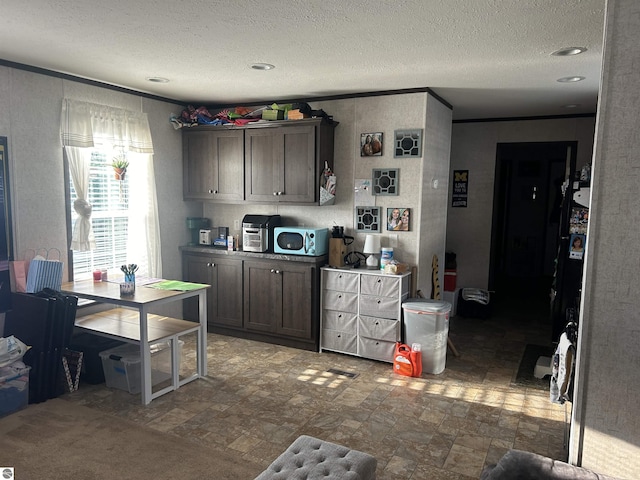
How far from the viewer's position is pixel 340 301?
15.4 ft

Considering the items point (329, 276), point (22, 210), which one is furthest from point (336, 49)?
point (22, 210)

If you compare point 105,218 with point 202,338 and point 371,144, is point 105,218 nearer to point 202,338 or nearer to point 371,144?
point 202,338

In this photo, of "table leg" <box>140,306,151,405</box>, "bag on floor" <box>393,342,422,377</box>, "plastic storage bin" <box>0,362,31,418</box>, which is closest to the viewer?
"plastic storage bin" <box>0,362,31,418</box>

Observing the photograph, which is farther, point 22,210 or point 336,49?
point 22,210

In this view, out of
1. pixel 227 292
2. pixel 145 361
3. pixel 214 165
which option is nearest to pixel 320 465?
pixel 145 361

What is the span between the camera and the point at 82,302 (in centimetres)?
438

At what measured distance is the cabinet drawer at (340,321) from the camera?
465cm

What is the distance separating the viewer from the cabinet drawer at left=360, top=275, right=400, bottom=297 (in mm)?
4410

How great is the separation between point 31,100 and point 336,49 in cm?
256

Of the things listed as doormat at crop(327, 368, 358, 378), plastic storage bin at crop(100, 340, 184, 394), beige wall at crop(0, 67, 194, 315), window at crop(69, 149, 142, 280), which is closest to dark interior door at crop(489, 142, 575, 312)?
doormat at crop(327, 368, 358, 378)

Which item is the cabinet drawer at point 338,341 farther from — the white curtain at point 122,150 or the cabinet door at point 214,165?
the white curtain at point 122,150

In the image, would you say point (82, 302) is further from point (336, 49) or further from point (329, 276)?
point (336, 49)

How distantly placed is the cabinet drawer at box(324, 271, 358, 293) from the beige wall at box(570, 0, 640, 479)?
8.71ft

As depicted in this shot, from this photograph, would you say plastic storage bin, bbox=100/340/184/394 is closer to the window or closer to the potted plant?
the window
